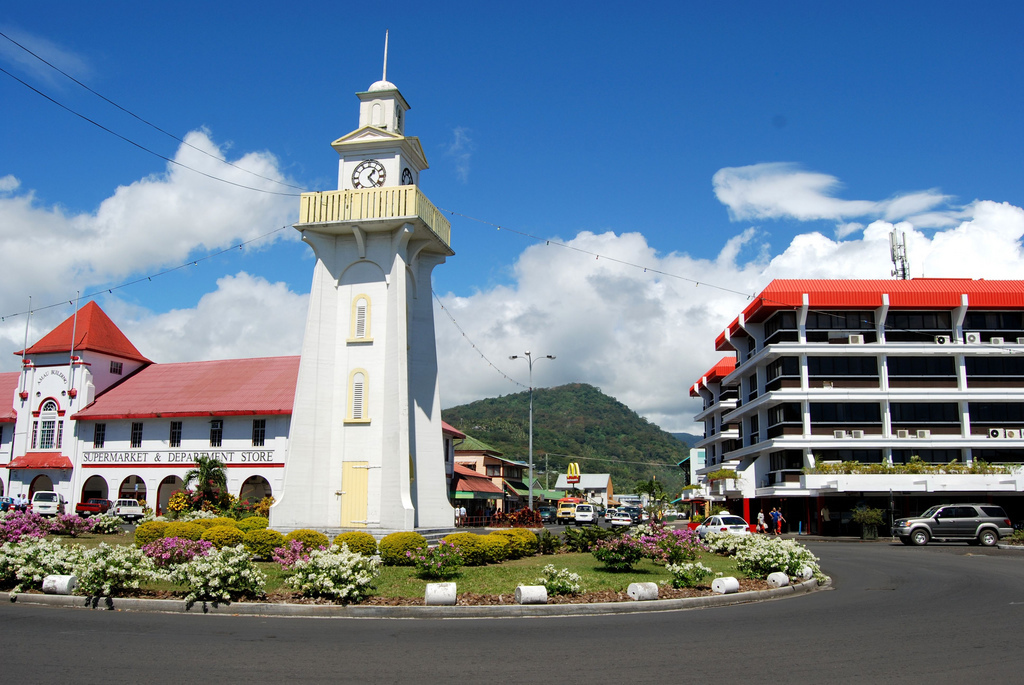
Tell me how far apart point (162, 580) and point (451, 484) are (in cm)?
3849

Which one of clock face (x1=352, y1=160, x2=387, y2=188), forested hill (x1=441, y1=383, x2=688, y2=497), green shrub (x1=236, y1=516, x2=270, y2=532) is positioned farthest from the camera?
forested hill (x1=441, y1=383, x2=688, y2=497)

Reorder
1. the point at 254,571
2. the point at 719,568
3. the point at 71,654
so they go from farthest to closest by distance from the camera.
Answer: the point at 719,568 → the point at 254,571 → the point at 71,654

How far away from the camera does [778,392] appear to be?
4591 centimetres

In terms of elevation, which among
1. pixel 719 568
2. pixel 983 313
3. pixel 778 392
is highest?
pixel 983 313

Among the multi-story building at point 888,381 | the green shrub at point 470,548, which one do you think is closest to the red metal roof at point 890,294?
the multi-story building at point 888,381

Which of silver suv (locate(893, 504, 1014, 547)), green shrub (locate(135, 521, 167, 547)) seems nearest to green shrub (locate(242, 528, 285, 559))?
green shrub (locate(135, 521, 167, 547))

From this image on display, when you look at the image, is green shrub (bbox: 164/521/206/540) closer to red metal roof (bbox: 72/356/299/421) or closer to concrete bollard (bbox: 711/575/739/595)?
concrete bollard (bbox: 711/575/739/595)

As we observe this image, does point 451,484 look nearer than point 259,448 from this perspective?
No

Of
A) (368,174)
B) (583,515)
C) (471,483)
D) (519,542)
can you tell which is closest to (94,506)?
(471,483)

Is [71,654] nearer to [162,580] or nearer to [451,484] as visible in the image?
[162,580]

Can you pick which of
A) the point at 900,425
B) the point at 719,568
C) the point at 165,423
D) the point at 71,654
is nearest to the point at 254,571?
the point at 71,654

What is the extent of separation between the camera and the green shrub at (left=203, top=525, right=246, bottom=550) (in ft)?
63.6

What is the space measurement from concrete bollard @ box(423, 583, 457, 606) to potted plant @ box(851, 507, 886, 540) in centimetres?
3238

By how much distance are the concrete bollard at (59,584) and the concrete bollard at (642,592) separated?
10320 mm
